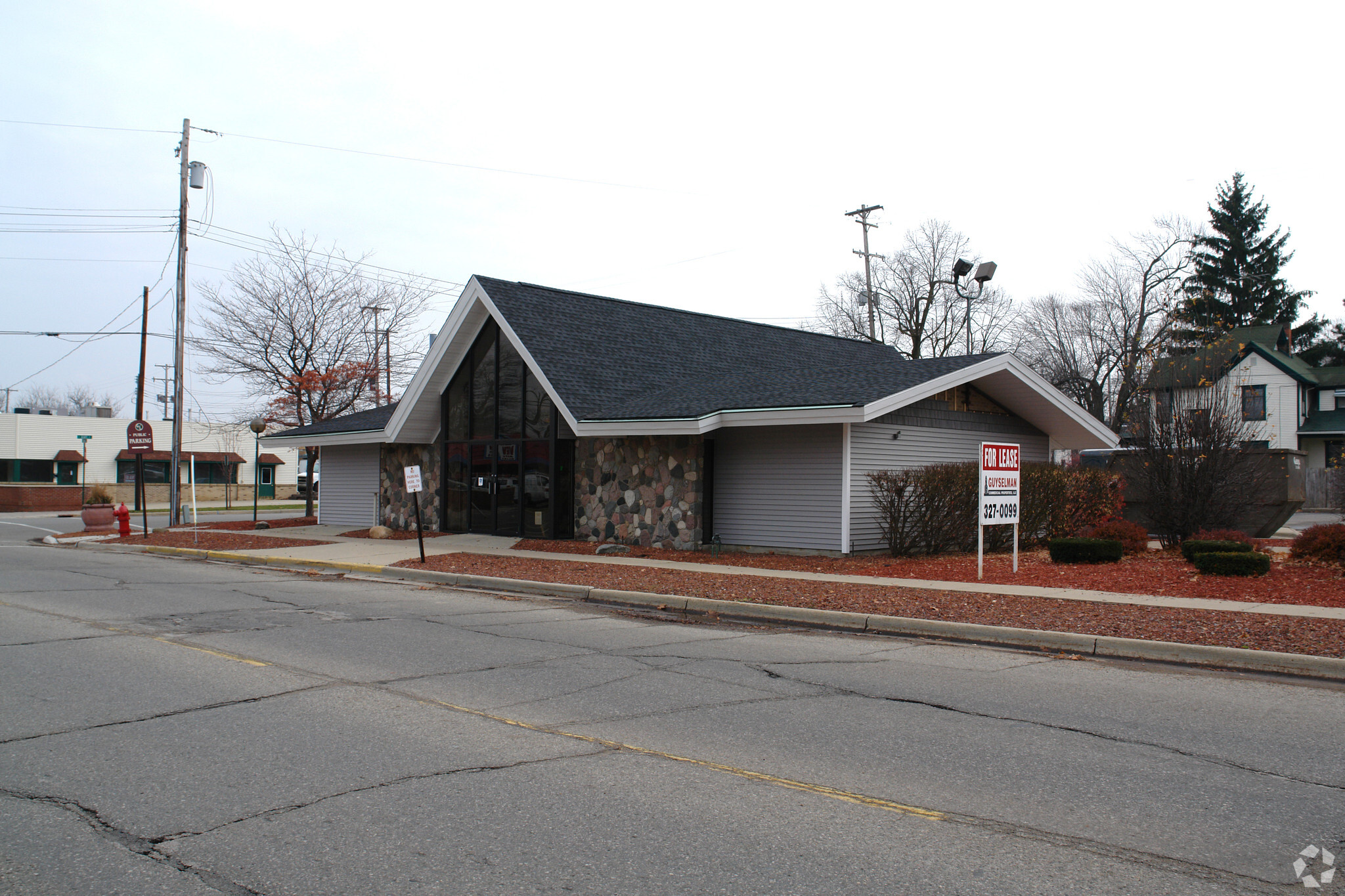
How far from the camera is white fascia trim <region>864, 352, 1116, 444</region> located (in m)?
16.4

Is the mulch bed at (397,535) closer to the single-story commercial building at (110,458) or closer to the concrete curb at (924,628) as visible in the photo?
the concrete curb at (924,628)

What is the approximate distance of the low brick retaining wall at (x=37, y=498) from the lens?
44.1 metres

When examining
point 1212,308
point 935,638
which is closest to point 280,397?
point 935,638

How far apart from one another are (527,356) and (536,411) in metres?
1.64

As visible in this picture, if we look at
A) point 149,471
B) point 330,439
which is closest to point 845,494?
point 330,439

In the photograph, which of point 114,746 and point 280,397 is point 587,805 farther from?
point 280,397

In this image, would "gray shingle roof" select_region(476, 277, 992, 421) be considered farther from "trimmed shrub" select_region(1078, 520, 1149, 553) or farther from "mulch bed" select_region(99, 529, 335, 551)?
"mulch bed" select_region(99, 529, 335, 551)

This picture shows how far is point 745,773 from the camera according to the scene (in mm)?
5371

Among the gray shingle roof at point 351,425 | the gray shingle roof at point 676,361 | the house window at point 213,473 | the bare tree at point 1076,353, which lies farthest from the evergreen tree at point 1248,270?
the house window at point 213,473

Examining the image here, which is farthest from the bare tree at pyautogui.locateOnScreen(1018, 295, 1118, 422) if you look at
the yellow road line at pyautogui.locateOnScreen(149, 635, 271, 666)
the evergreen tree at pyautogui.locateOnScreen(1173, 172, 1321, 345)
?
the yellow road line at pyautogui.locateOnScreen(149, 635, 271, 666)

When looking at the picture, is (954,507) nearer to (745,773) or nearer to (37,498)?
(745,773)

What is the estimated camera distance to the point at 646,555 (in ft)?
58.7

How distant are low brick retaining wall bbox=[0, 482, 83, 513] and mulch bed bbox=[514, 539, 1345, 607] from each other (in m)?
38.0

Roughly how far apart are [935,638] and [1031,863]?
6.34 m
